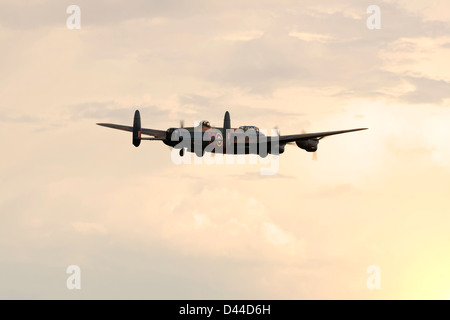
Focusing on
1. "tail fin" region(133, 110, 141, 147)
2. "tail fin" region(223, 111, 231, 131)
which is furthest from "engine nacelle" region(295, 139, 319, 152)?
"tail fin" region(133, 110, 141, 147)

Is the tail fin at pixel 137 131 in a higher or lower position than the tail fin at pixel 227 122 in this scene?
lower

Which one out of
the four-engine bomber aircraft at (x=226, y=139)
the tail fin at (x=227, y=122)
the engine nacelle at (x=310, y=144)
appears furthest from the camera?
the engine nacelle at (x=310, y=144)

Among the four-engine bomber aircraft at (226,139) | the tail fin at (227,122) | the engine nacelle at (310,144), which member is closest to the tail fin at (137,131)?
the four-engine bomber aircraft at (226,139)

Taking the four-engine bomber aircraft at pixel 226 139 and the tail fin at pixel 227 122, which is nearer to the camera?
the four-engine bomber aircraft at pixel 226 139

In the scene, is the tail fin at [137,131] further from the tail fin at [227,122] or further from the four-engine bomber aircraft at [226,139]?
the tail fin at [227,122]

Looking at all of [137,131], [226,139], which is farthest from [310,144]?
[137,131]

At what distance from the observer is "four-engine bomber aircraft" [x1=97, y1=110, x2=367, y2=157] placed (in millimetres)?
73812

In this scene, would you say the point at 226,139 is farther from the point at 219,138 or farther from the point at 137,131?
the point at 137,131

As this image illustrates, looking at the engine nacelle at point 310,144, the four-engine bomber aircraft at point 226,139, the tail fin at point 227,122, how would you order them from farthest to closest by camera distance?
the engine nacelle at point 310,144 < the tail fin at point 227,122 < the four-engine bomber aircraft at point 226,139

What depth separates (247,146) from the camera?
78.6m

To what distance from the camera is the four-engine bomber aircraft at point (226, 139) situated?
7381cm
